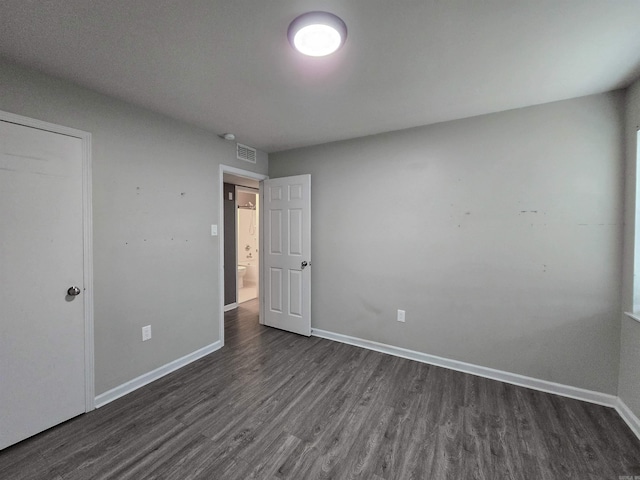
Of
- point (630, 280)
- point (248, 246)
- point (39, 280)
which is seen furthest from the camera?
point (248, 246)

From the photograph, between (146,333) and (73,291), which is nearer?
(73,291)

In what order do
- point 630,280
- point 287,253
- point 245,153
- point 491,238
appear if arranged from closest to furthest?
point 630,280, point 491,238, point 245,153, point 287,253

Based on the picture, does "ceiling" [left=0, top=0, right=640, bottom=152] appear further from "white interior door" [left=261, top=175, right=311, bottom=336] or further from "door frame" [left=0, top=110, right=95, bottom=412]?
"white interior door" [left=261, top=175, right=311, bottom=336]

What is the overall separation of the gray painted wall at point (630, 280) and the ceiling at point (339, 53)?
27cm

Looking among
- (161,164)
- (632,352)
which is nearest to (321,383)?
(632,352)

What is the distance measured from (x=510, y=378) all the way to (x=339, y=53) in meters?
2.97

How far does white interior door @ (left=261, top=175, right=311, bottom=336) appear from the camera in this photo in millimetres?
3334

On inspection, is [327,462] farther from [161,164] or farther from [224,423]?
[161,164]

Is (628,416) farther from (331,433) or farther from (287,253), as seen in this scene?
(287,253)

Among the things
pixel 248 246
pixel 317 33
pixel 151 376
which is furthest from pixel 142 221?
pixel 248 246

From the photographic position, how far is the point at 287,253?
11.4 ft

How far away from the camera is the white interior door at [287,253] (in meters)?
3.33

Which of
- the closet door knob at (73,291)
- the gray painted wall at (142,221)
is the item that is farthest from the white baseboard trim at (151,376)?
the closet door knob at (73,291)

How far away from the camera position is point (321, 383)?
235 cm
